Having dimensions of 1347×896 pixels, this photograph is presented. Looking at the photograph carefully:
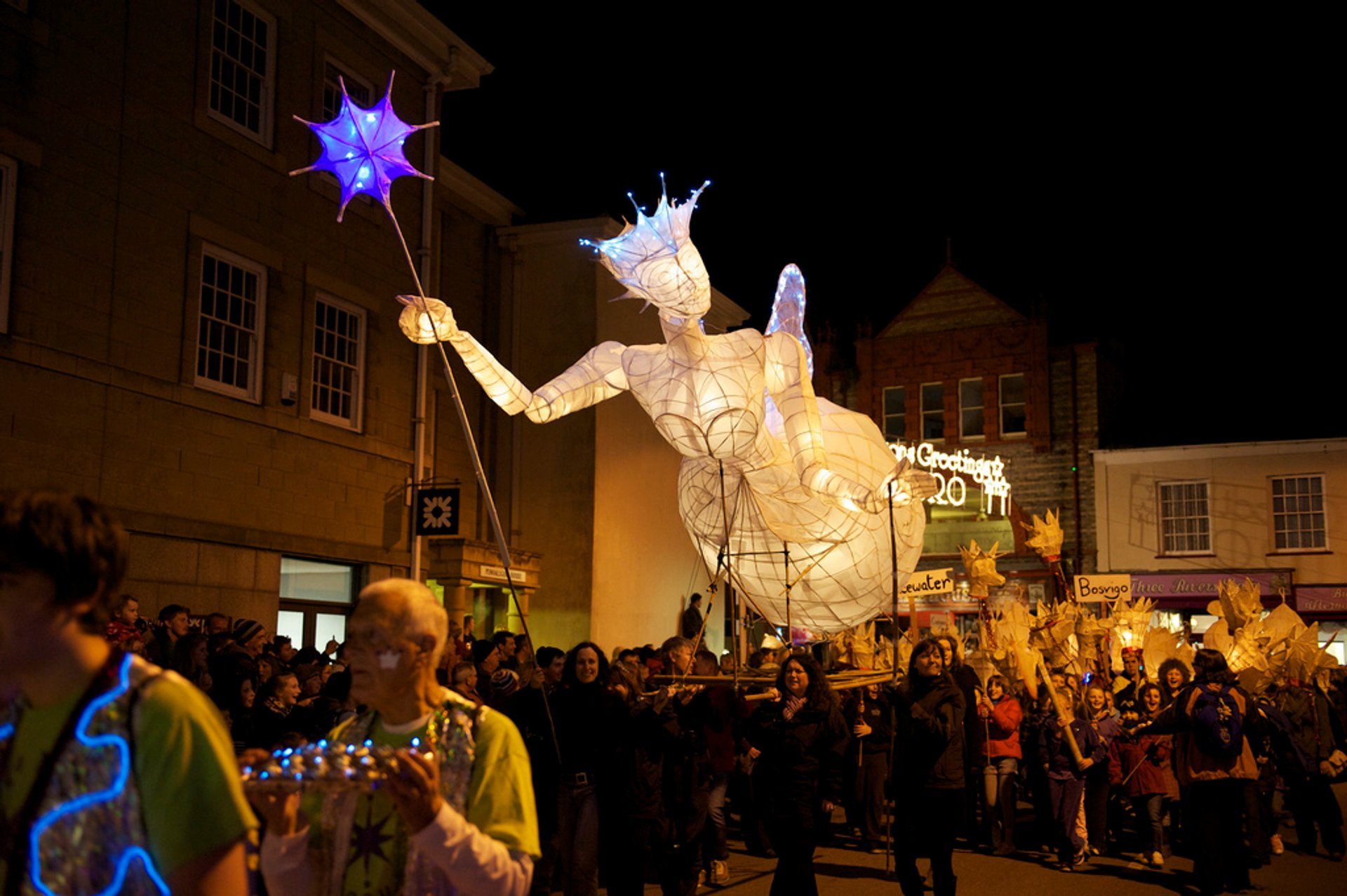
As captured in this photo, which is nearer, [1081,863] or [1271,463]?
[1081,863]

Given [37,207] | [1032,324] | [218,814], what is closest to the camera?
[218,814]

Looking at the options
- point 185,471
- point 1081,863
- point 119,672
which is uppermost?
point 185,471

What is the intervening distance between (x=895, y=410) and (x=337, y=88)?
883 inches

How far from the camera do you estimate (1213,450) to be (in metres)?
31.0

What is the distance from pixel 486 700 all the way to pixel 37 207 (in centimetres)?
673

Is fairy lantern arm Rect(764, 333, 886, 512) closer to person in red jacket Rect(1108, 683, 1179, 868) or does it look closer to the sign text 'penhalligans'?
person in red jacket Rect(1108, 683, 1179, 868)

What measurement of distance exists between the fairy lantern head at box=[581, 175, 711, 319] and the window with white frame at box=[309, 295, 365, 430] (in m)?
8.12

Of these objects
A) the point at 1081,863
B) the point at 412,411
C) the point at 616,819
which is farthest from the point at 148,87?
the point at 1081,863

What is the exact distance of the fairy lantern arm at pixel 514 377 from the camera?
7867 mm

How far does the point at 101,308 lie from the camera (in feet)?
42.5

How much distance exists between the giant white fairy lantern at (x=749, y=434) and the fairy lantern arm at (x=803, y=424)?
1 centimetres

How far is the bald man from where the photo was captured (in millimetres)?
3244

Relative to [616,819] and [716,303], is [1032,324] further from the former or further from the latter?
[616,819]

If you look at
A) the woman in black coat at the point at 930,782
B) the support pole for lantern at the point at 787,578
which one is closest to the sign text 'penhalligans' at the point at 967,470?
the support pole for lantern at the point at 787,578
